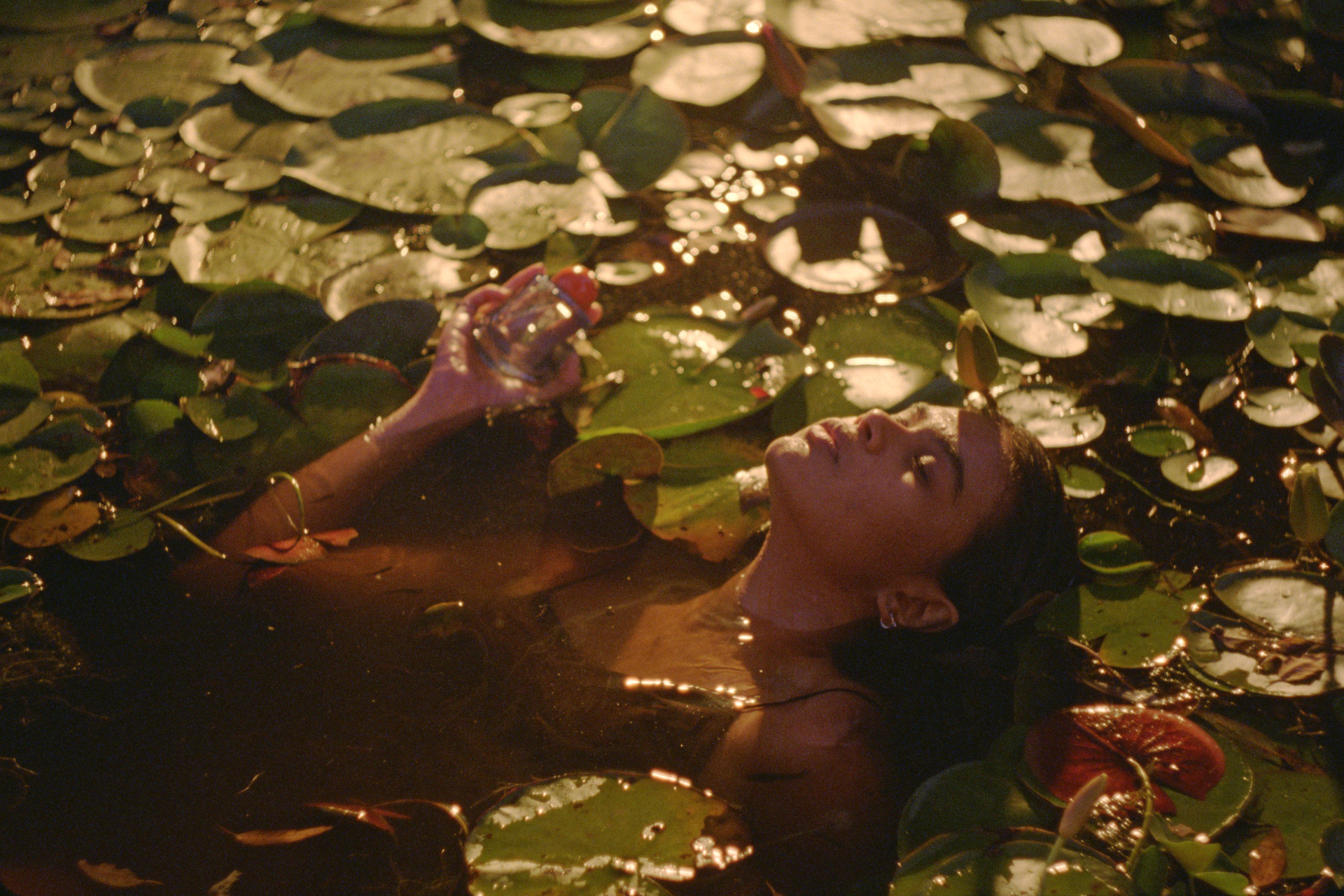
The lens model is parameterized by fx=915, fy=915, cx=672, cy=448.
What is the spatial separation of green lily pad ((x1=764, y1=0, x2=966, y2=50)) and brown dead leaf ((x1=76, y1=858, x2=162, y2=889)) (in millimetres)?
2943

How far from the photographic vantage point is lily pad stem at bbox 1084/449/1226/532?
2.22 metres

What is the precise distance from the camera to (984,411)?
198cm

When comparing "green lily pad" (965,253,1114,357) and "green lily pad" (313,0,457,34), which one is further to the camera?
"green lily pad" (313,0,457,34)

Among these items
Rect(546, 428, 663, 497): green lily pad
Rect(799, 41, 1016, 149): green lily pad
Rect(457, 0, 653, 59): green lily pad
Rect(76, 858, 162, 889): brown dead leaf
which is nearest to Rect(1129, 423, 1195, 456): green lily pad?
Rect(799, 41, 1016, 149): green lily pad

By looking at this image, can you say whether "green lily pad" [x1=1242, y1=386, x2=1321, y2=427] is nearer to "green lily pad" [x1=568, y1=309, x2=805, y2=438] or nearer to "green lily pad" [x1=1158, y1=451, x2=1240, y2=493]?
"green lily pad" [x1=1158, y1=451, x2=1240, y2=493]

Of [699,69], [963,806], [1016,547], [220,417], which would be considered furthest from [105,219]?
[963,806]

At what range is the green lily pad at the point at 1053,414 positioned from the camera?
228 cm

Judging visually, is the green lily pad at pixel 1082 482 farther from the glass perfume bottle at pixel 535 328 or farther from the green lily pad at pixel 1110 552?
the glass perfume bottle at pixel 535 328

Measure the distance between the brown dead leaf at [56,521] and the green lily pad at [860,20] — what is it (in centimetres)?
255

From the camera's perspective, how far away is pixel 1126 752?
66.5 inches

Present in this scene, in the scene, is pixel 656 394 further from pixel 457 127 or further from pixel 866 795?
pixel 457 127

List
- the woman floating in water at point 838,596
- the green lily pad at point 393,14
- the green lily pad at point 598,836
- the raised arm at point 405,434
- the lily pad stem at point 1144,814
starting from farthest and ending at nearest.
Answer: the green lily pad at point 393,14, the raised arm at point 405,434, the woman floating in water at point 838,596, the green lily pad at point 598,836, the lily pad stem at point 1144,814

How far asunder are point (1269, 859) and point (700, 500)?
126cm

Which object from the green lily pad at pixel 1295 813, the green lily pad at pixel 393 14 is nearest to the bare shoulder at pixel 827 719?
the green lily pad at pixel 1295 813
